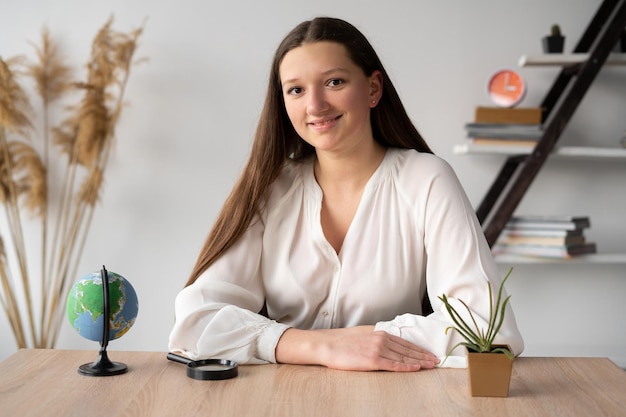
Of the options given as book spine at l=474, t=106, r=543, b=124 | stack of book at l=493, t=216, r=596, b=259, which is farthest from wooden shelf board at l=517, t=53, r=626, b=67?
stack of book at l=493, t=216, r=596, b=259

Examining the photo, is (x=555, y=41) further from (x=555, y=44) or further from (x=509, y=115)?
(x=509, y=115)

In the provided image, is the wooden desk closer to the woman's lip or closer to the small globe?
the small globe

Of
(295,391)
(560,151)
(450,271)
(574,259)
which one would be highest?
(560,151)

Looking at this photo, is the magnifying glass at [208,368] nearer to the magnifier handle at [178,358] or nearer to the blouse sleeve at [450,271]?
the magnifier handle at [178,358]

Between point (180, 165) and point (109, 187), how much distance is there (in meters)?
0.36

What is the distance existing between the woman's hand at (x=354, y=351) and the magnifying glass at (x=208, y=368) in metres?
0.14

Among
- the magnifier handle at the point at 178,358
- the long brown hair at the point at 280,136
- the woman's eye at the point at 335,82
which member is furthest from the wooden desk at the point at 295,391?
the woman's eye at the point at 335,82

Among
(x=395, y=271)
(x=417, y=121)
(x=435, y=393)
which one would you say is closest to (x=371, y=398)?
(x=435, y=393)

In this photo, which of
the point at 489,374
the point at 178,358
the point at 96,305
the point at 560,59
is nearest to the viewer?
the point at 489,374

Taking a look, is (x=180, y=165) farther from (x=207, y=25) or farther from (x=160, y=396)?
(x=160, y=396)

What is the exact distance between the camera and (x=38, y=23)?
12.8 ft

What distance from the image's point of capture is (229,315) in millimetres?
1858

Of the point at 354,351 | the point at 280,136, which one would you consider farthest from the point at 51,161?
the point at 354,351

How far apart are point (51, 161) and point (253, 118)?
99 cm
